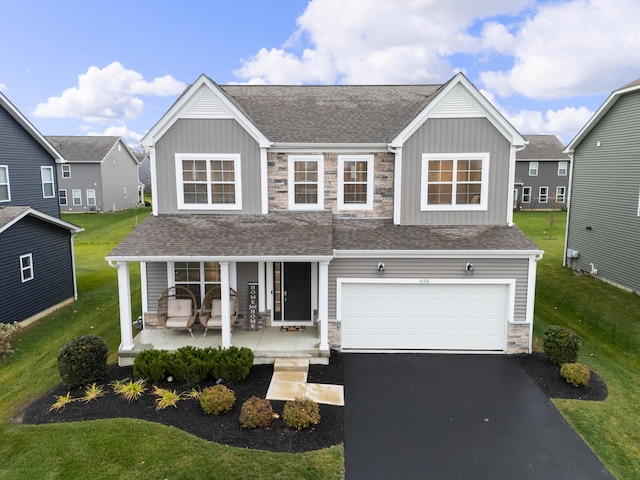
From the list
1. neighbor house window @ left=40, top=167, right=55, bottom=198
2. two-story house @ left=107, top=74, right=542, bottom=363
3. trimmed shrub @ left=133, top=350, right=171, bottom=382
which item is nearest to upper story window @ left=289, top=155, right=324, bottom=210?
two-story house @ left=107, top=74, right=542, bottom=363

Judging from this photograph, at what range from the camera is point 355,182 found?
1312 cm

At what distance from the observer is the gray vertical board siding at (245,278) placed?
12.6 metres

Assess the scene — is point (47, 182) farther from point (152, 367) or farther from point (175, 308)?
point (152, 367)

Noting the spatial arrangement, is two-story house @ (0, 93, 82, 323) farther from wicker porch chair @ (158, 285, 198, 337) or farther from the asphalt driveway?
the asphalt driveway

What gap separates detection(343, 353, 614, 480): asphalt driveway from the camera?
7.11 m

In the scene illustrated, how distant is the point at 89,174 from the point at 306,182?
126 feet

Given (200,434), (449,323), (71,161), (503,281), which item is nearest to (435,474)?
(200,434)

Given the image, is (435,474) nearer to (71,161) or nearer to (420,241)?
(420,241)

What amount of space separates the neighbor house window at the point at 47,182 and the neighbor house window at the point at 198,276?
9122mm

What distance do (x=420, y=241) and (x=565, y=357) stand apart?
4.60 meters

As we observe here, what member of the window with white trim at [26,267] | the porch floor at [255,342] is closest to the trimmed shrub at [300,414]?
the porch floor at [255,342]

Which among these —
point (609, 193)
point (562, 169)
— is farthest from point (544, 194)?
point (609, 193)

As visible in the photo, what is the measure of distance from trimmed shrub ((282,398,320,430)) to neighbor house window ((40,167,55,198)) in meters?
15.1

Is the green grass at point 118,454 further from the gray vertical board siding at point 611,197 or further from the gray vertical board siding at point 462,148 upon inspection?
the gray vertical board siding at point 611,197
